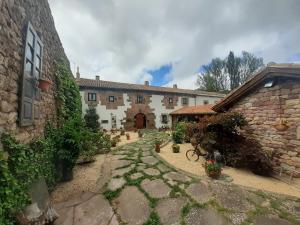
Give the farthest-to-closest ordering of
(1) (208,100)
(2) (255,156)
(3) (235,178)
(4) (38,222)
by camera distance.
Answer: (1) (208,100), (2) (255,156), (3) (235,178), (4) (38,222)

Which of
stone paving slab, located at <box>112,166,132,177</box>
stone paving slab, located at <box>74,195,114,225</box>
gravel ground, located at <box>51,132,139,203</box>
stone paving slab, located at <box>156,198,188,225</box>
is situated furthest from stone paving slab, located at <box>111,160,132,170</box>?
stone paving slab, located at <box>156,198,188,225</box>

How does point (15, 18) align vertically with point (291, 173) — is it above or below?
above

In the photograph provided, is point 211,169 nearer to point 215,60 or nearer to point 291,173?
point 291,173

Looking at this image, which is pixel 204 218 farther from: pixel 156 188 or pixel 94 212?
pixel 94 212

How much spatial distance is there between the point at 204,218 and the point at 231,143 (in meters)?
4.47

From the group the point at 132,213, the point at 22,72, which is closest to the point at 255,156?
the point at 132,213

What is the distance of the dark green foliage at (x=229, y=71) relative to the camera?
1268 inches

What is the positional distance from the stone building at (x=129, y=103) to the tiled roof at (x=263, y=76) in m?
13.2

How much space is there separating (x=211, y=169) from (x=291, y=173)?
9.38 feet

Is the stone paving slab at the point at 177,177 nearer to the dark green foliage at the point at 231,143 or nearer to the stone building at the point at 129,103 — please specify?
the dark green foliage at the point at 231,143

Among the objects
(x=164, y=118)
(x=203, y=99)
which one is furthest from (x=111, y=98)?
(x=203, y=99)

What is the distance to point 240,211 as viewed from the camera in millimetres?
3766

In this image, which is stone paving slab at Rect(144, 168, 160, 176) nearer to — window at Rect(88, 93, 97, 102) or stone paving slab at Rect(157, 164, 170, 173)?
stone paving slab at Rect(157, 164, 170, 173)

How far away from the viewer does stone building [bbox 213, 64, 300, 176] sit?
5.68m
